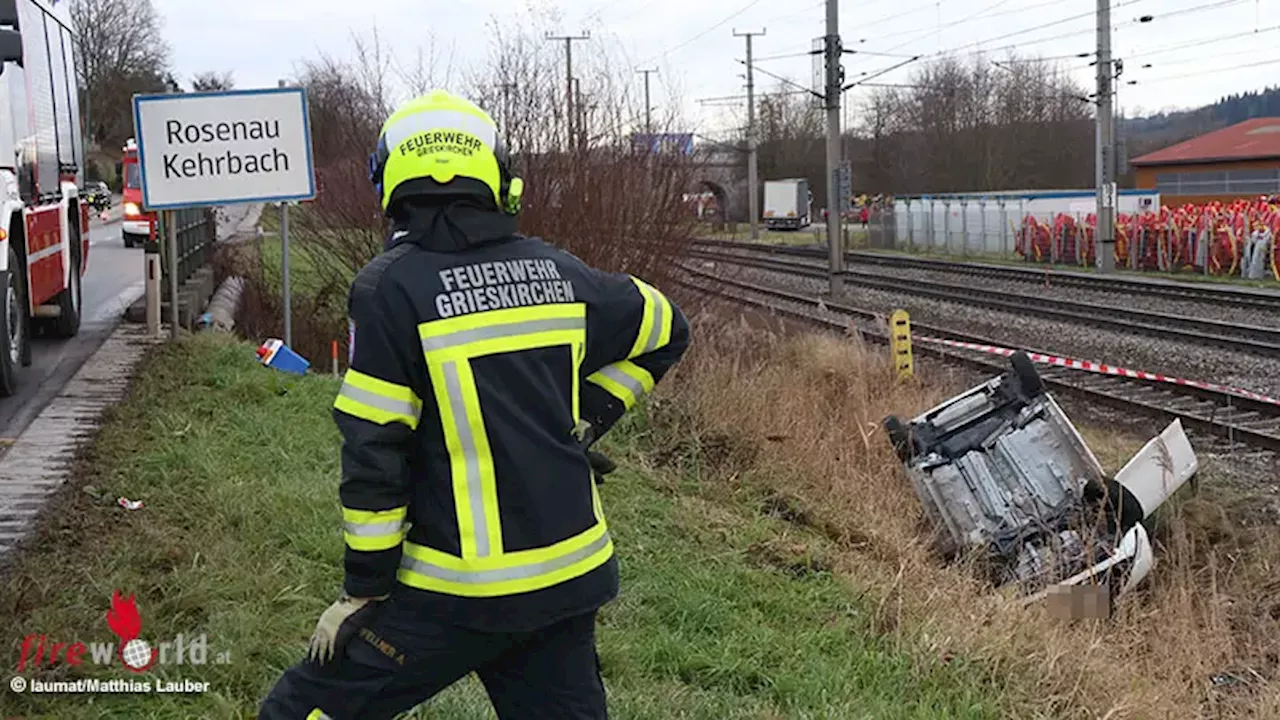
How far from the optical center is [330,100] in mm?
15805

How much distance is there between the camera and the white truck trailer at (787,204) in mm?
65500

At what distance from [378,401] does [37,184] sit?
9187mm

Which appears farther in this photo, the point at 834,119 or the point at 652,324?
the point at 834,119

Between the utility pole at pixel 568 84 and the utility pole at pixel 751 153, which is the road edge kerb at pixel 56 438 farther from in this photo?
the utility pole at pixel 751 153

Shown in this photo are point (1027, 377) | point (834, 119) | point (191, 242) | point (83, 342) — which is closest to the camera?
point (1027, 377)

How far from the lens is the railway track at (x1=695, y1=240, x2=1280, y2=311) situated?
22219 millimetres

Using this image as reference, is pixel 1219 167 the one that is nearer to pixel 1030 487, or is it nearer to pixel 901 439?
pixel 901 439

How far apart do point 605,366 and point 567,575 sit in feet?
1.83

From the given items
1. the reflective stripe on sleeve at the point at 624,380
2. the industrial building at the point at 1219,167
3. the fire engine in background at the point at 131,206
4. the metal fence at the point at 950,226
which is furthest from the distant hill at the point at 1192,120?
the reflective stripe on sleeve at the point at 624,380

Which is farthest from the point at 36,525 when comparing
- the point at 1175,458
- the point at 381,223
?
the point at 381,223

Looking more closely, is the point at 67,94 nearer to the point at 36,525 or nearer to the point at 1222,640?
the point at 36,525

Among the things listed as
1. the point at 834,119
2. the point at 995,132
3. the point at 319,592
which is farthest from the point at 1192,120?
the point at 319,592

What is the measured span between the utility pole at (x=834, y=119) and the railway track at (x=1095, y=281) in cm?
212

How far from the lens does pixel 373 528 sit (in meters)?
2.75
